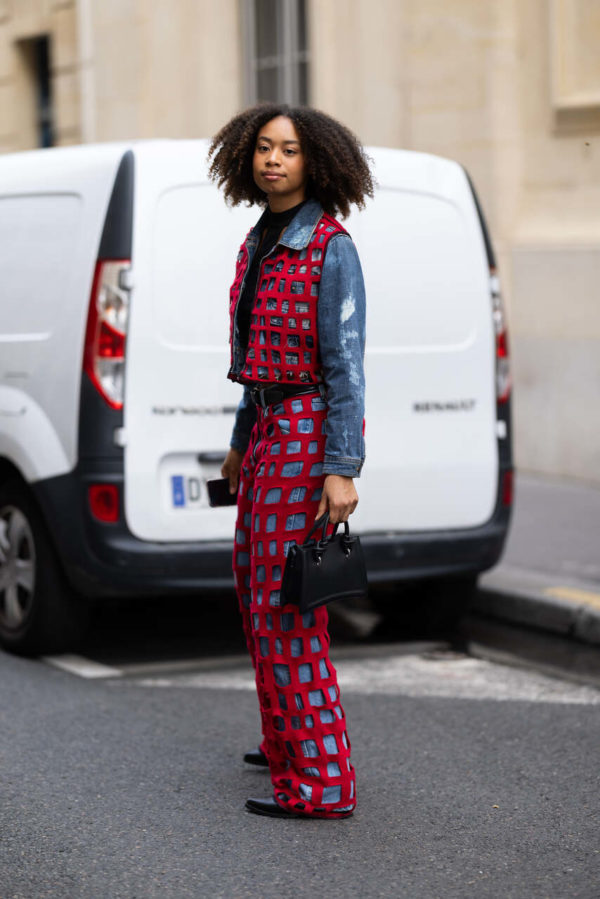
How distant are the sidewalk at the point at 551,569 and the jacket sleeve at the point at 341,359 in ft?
9.20

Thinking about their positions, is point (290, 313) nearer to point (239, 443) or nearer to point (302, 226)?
point (302, 226)

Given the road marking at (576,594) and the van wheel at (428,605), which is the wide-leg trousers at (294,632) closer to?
the van wheel at (428,605)

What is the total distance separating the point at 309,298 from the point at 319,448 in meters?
0.38

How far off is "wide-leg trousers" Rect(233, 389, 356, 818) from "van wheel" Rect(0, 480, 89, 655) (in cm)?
201

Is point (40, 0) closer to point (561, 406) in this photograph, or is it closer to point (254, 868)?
point (561, 406)

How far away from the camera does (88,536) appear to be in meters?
5.84

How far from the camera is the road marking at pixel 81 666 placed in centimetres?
604

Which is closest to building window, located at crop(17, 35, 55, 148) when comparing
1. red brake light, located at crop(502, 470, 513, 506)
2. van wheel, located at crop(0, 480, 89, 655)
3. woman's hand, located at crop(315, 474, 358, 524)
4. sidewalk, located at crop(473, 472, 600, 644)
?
sidewalk, located at crop(473, 472, 600, 644)

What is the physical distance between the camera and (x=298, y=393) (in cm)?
415

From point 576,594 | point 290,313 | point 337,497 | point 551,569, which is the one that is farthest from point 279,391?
point 551,569

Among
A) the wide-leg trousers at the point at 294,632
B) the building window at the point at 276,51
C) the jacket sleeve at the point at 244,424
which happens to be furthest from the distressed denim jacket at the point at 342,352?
the building window at the point at 276,51

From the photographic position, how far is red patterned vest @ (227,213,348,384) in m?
4.09

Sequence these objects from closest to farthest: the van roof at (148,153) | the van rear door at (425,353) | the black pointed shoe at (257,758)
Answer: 1. the black pointed shoe at (257,758)
2. the van roof at (148,153)
3. the van rear door at (425,353)

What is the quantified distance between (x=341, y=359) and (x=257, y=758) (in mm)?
1331
